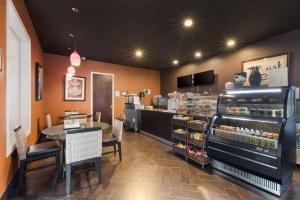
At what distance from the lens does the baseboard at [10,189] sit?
6.12 feet

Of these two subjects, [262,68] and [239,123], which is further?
[262,68]

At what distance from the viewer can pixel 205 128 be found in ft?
9.53

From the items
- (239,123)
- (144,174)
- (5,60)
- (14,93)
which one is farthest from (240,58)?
(14,93)

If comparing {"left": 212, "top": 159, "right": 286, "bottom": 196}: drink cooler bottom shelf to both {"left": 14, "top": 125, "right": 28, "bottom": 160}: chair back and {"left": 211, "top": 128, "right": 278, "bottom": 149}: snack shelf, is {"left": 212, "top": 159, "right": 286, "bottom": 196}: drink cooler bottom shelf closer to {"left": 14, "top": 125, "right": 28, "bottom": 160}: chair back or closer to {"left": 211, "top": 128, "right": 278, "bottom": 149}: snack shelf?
{"left": 211, "top": 128, "right": 278, "bottom": 149}: snack shelf

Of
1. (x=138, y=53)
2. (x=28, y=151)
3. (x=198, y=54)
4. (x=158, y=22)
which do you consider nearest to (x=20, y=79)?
(x=28, y=151)

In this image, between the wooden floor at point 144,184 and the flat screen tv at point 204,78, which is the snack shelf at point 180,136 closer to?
the wooden floor at point 144,184

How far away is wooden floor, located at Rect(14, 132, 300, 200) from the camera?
6.75ft

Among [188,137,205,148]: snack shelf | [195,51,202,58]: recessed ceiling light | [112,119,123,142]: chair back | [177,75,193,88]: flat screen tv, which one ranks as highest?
[195,51,202,58]: recessed ceiling light

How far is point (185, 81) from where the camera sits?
6.23 metres

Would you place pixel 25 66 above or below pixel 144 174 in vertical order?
above

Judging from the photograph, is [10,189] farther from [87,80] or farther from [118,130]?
[87,80]

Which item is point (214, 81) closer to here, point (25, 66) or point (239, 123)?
point (239, 123)

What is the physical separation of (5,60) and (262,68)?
487cm

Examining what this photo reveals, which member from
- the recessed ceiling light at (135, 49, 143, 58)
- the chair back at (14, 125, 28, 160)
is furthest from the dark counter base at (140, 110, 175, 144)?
the chair back at (14, 125, 28, 160)
